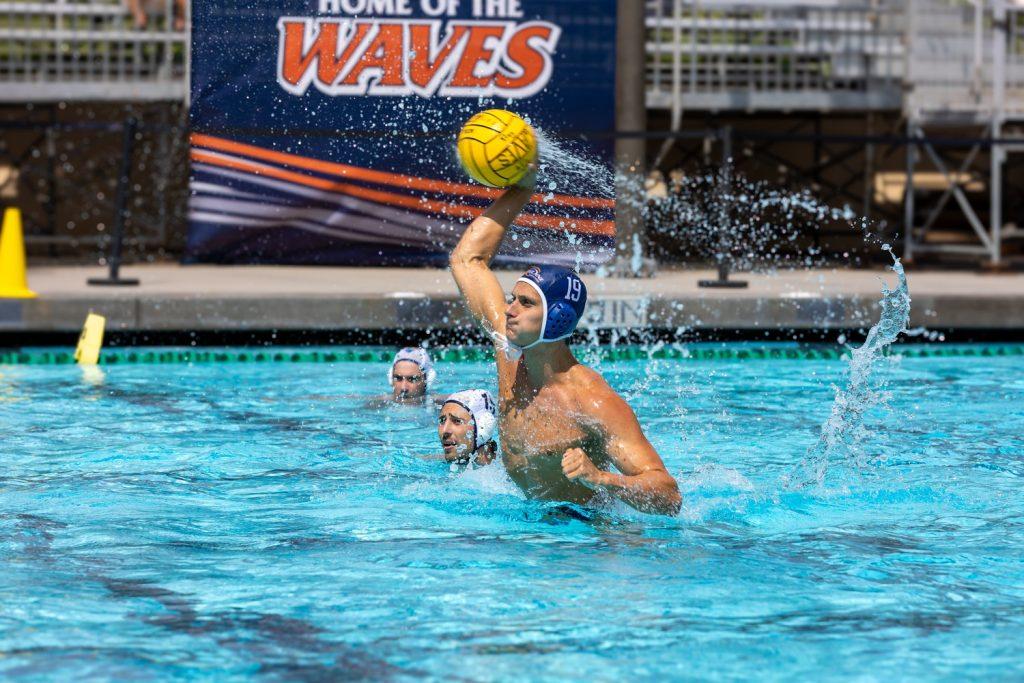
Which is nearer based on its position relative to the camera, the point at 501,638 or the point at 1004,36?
the point at 501,638

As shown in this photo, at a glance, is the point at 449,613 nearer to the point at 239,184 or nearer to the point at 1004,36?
the point at 239,184

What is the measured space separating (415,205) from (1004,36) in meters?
5.06

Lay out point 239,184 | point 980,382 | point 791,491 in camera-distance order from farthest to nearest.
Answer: point 239,184
point 980,382
point 791,491

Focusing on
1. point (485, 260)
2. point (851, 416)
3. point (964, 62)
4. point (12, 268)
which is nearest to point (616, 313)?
point (851, 416)

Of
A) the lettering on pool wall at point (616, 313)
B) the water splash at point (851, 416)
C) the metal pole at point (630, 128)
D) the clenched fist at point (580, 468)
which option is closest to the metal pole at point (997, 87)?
the metal pole at point (630, 128)

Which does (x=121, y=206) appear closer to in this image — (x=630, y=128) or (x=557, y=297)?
(x=630, y=128)

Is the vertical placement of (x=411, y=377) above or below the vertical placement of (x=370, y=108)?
below

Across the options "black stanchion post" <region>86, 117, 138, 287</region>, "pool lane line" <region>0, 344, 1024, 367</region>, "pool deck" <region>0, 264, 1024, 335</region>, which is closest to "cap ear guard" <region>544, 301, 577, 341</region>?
"pool deck" <region>0, 264, 1024, 335</region>

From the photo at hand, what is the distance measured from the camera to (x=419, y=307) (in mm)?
9523

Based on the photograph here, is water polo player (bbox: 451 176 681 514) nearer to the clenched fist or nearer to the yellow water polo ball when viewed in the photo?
the clenched fist

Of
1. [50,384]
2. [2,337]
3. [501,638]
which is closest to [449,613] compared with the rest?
[501,638]

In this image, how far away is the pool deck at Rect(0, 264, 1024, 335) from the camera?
9281 mm

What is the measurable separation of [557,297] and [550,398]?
0.39m

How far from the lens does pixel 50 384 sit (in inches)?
328
